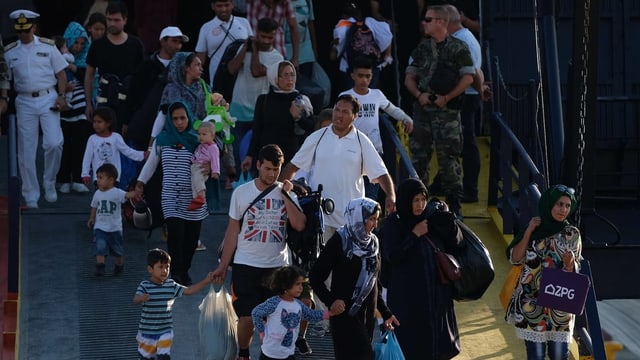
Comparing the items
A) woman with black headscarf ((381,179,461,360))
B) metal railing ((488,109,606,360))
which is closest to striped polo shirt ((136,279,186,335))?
woman with black headscarf ((381,179,461,360))

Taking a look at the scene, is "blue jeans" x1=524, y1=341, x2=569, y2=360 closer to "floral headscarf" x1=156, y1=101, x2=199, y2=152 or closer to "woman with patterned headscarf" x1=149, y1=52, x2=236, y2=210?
"floral headscarf" x1=156, y1=101, x2=199, y2=152

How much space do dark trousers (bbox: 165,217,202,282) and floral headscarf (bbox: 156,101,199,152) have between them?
2.05 ft

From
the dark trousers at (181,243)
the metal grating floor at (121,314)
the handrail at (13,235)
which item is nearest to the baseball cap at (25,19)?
the metal grating floor at (121,314)

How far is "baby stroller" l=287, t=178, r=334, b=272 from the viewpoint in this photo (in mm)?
10234

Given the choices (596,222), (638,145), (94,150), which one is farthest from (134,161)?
(638,145)

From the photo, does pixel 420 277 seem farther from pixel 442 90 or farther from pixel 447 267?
pixel 442 90

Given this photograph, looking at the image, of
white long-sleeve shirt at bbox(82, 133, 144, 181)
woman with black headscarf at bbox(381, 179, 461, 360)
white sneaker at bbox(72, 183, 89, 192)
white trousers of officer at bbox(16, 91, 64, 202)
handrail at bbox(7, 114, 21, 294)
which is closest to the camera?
woman with black headscarf at bbox(381, 179, 461, 360)

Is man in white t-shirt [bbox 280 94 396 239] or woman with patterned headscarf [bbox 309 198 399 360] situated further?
man in white t-shirt [bbox 280 94 396 239]

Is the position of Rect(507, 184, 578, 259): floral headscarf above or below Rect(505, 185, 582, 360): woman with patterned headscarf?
above

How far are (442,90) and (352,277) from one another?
3.95 meters

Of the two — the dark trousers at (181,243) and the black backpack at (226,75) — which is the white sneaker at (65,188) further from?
the dark trousers at (181,243)

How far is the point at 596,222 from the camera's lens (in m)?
16.1

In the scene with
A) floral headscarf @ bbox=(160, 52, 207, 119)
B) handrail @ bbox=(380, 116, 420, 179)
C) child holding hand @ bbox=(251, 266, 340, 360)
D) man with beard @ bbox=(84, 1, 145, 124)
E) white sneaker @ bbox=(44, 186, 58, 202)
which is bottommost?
child holding hand @ bbox=(251, 266, 340, 360)

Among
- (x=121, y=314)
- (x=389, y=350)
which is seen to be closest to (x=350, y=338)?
(x=389, y=350)
